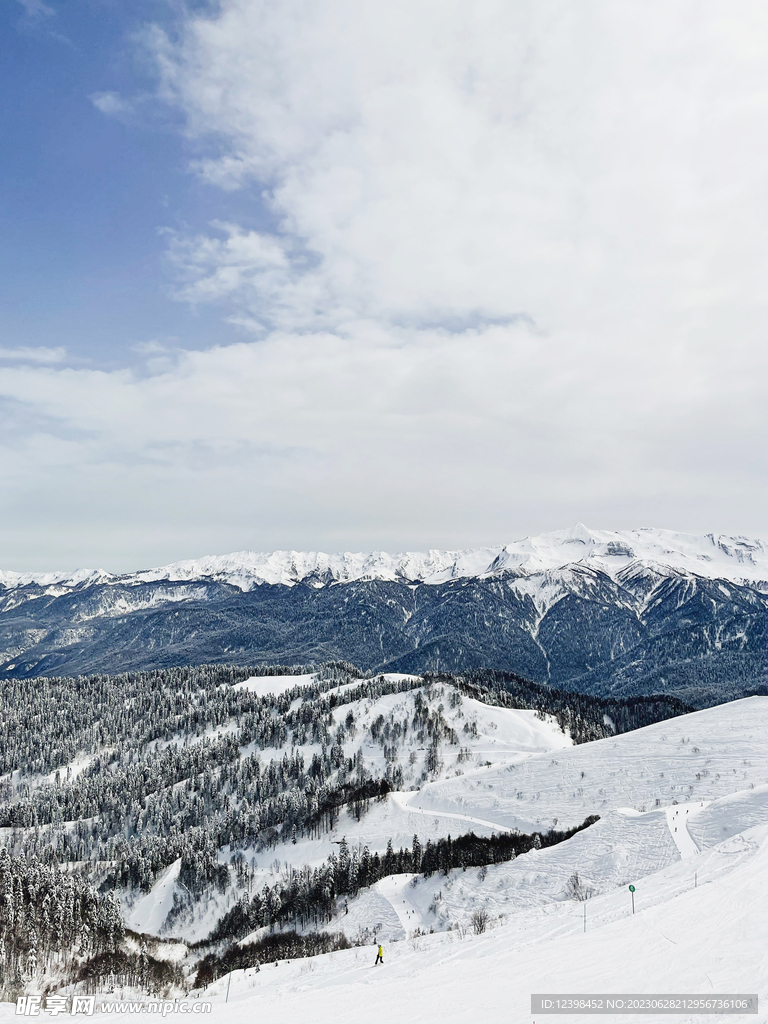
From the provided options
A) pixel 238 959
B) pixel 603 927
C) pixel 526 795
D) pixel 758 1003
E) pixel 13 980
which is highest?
pixel 758 1003

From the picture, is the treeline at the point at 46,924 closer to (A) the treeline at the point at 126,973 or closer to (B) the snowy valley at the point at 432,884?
(B) the snowy valley at the point at 432,884

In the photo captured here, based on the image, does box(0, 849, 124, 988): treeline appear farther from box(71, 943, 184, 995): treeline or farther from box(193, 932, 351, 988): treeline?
box(193, 932, 351, 988): treeline

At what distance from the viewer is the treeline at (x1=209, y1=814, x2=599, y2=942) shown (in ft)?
279

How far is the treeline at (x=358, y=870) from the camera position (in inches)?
3351

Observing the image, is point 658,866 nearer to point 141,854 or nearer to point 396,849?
point 396,849

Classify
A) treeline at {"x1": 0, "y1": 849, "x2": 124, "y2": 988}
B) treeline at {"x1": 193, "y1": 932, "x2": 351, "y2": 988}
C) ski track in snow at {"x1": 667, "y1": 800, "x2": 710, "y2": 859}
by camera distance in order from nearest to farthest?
ski track in snow at {"x1": 667, "y1": 800, "x2": 710, "y2": 859}
treeline at {"x1": 193, "y1": 932, "x2": 351, "y2": 988}
treeline at {"x1": 0, "y1": 849, "x2": 124, "y2": 988}

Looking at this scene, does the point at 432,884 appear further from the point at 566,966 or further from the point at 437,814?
the point at 566,966

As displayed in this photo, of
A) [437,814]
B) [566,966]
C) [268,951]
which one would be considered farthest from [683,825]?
[268,951]

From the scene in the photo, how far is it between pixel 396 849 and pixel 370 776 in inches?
3558

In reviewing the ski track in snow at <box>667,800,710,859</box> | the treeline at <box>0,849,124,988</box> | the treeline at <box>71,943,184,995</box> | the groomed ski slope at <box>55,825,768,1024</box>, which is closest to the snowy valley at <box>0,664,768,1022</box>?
the groomed ski slope at <box>55,825,768,1024</box>

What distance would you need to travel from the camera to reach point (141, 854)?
513 ft

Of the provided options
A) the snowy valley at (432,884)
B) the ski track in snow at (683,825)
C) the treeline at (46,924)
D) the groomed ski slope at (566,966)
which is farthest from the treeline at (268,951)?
the ski track in snow at (683,825)

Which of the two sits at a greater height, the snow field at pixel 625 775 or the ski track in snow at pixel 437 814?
the snow field at pixel 625 775

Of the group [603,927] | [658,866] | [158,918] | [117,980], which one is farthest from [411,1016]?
[158,918]
